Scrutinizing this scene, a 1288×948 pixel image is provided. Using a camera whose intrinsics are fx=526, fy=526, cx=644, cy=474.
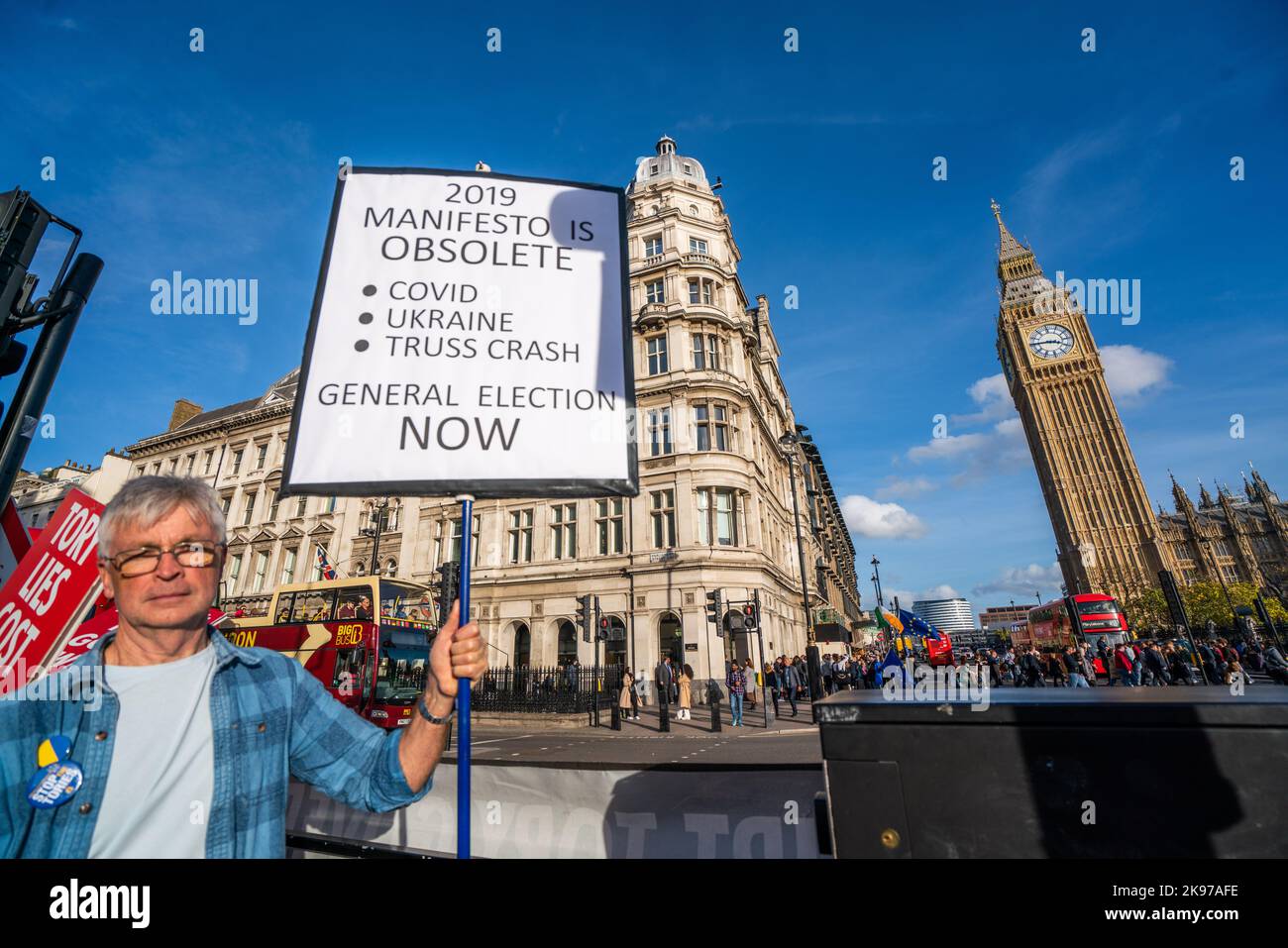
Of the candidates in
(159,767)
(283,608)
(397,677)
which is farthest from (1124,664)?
(283,608)

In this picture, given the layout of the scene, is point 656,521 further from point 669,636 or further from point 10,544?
point 10,544

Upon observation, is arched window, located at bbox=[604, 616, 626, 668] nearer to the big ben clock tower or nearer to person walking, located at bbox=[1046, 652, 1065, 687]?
person walking, located at bbox=[1046, 652, 1065, 687]

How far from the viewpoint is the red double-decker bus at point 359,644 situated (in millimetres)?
13062

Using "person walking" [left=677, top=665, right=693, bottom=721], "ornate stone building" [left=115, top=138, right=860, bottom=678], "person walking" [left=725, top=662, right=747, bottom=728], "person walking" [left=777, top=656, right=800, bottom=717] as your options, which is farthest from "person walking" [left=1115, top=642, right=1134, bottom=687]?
"person walking" [left=677, top=665, right=693, bottom=721]

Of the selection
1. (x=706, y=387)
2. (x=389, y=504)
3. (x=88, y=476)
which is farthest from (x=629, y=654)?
(x=88, y=476)

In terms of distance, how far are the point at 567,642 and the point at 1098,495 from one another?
93.7 m

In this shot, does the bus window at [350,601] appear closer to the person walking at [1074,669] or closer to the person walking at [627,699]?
the person walking at [627,699]

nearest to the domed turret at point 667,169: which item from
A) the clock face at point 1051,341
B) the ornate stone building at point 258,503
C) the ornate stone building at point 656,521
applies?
the ornate stone building at point 656,521

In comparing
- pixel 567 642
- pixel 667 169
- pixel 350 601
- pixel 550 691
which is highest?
pixel 667 169

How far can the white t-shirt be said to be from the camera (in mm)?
1472

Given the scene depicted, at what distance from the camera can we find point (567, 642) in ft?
82.5

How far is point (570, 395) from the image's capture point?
7.88 ft
